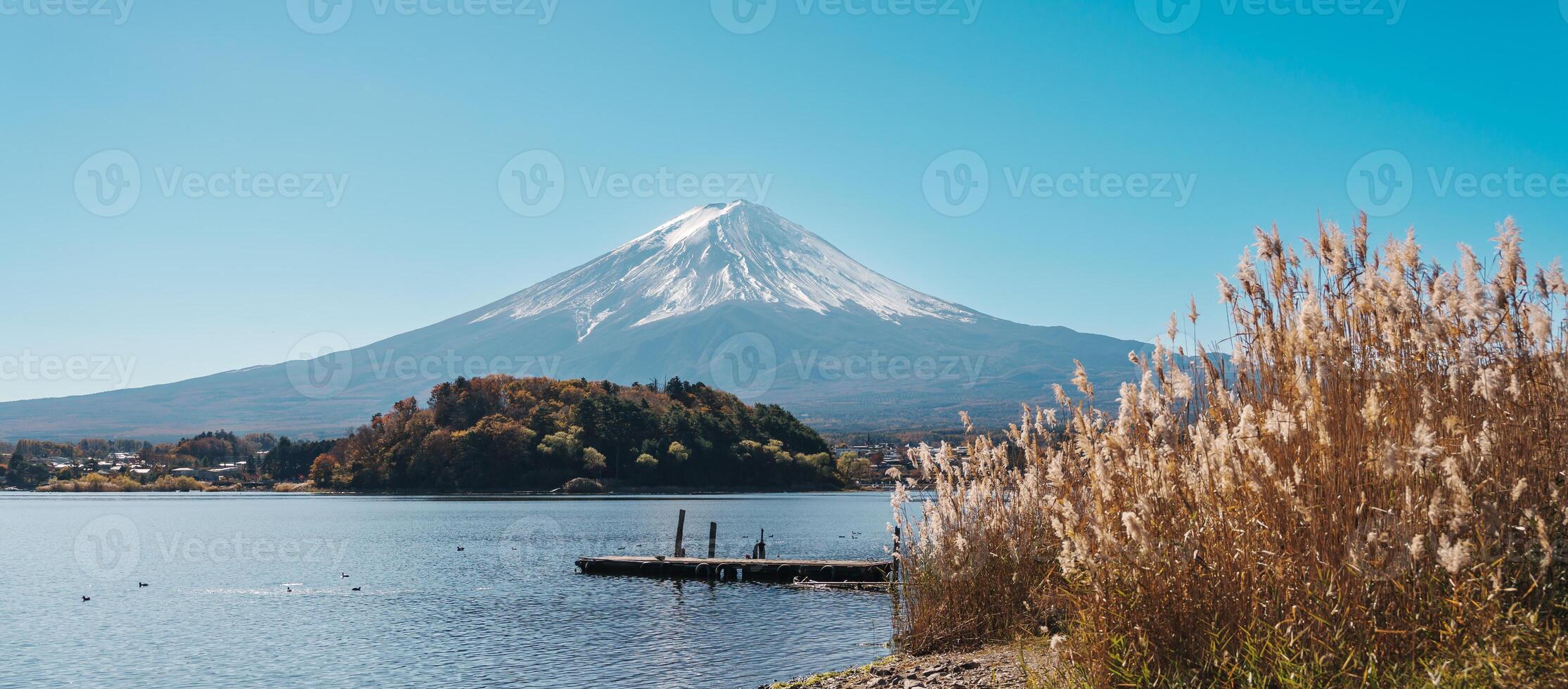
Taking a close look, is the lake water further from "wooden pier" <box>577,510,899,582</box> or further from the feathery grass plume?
the feathery grass plume

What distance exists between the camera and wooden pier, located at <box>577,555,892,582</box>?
24266 mm

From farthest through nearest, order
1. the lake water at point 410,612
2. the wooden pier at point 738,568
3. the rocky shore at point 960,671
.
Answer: the wooden pier at point 738,568 < the lake water at point 410,612 < the rocky shore at point 960,671

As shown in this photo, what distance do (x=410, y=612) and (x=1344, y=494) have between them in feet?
69.0

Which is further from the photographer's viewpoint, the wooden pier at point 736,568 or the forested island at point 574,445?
the forested island at point 574,445

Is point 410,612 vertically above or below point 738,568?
below

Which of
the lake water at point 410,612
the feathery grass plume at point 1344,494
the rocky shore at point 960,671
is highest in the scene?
the feathery grass plume at point 1344,494

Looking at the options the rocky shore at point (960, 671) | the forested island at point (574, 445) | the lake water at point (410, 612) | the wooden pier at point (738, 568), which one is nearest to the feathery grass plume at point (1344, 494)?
the rocky shore at point (960, 671)

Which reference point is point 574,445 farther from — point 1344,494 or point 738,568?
point 1344,494

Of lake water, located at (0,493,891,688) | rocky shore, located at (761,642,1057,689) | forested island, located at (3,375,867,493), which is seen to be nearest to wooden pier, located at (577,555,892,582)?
lake water, located at (0,493,891,688)

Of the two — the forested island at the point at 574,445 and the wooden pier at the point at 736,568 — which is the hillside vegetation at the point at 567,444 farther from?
the wooden pier at the point at 736,568

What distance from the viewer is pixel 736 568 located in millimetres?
27344

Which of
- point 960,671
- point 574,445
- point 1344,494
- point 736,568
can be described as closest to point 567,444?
point 574,445

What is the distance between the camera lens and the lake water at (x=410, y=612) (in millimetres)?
15711

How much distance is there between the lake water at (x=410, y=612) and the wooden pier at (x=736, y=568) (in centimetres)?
69
